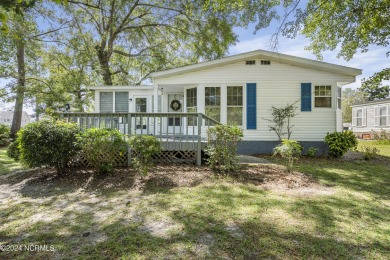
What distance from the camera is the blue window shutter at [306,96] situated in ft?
31.3

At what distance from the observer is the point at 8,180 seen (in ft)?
18.2

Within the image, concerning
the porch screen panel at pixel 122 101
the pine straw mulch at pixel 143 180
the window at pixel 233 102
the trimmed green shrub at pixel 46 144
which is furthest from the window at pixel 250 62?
the trimmed green shrub at pixel 46 144

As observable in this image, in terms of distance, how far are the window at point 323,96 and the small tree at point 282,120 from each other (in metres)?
0.99

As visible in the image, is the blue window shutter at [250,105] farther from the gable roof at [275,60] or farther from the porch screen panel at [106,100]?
the porch screen panel at [106,100]

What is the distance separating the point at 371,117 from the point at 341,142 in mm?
16010

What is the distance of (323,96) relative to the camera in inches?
377

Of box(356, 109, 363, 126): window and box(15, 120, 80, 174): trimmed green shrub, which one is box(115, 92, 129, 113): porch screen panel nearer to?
box(15, 120, 80, 174): trimmed green shrub

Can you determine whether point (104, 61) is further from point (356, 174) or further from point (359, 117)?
point (359, 117)

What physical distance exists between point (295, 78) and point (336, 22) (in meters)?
3.18

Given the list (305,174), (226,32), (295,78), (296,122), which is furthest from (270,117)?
(226,32)

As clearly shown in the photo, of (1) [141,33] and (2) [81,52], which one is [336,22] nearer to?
(1) [141,33]

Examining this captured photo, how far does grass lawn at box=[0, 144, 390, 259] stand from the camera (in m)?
2.52

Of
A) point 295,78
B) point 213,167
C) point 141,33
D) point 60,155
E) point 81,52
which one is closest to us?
point 60,155

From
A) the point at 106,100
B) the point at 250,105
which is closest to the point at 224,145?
the point at 250,105
